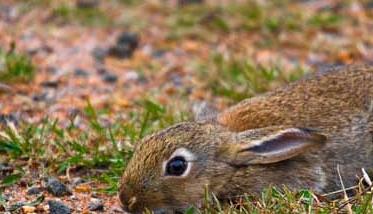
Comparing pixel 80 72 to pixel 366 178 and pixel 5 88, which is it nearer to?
pixel 5 88

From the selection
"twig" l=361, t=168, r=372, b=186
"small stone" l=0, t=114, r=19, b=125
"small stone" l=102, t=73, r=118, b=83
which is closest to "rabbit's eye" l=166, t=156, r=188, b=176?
"twig" l=361, t=168, r=372, b=186

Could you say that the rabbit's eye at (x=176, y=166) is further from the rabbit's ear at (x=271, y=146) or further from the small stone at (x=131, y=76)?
the small stone at (x=131, y=76)

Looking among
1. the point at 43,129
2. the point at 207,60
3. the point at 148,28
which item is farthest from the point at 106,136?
the point at 148,28

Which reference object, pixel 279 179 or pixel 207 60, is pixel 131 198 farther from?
pixel 207 60

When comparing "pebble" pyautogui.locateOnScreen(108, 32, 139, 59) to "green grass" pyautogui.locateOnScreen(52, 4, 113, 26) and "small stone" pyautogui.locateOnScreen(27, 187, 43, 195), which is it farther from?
"small stone" pyautogui.locateOnScreen(27, 187, 43, 195)

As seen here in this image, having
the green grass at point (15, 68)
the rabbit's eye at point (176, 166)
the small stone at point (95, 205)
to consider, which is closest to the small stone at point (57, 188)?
the small stone at point (95, 205)
